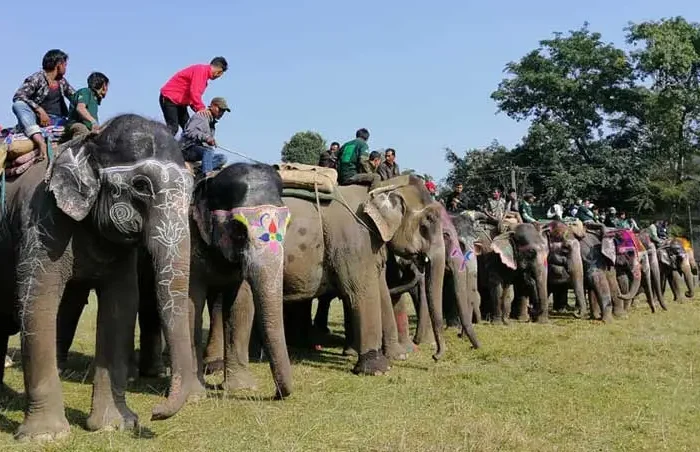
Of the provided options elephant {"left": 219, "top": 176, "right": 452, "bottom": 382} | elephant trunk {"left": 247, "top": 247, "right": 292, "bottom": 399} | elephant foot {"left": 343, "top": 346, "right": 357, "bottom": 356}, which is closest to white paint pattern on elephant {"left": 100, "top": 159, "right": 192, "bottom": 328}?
elephant trunk {"left": 247, "top": 247, "right": 292, "bottom": 399}

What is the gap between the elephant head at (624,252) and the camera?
17.0 metres

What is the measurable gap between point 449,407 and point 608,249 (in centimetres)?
1093

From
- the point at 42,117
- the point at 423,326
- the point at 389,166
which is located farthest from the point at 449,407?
the point at 389,166

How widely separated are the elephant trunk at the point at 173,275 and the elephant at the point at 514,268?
403 inches

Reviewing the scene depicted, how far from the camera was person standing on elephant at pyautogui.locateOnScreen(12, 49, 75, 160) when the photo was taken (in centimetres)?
700

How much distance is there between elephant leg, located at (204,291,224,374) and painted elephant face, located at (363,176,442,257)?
2274 mm

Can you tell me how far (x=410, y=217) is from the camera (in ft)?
33.1

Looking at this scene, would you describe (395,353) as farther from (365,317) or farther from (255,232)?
(255,232)

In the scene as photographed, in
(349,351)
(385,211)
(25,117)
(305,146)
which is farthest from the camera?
(305,146)

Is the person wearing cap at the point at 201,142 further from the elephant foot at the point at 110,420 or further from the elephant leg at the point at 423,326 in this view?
the elephant leg at the point at 423,326

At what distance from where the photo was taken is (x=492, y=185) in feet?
145

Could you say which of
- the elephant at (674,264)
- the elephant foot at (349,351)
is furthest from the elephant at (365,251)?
the elephant at (674,264)

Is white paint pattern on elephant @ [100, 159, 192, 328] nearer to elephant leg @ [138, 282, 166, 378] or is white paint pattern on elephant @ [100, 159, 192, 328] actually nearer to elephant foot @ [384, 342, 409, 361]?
elephant leg @ [138, 282, 166, 378]

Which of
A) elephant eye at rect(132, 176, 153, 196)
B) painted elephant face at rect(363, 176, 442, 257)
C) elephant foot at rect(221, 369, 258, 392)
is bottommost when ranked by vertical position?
elephant foot at rect(221, 369, 258, 392)
